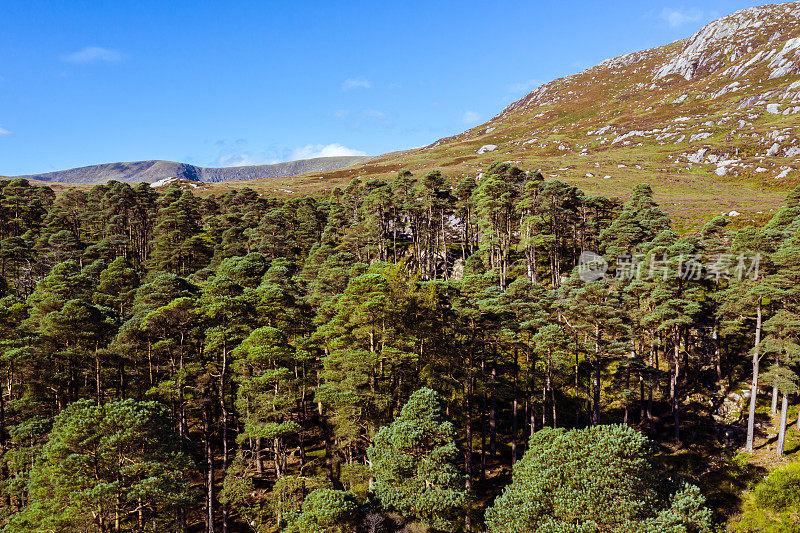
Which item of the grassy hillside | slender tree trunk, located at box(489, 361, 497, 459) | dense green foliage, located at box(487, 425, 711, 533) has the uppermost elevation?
the grassy hillside

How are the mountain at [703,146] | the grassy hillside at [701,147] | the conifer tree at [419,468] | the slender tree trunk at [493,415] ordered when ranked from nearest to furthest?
the conifer tree at [419,468] → the slender tree trunk at [493,415] → the grassy hillside at [701,147] → the mountain at [703,146]

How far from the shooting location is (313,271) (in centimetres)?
4747

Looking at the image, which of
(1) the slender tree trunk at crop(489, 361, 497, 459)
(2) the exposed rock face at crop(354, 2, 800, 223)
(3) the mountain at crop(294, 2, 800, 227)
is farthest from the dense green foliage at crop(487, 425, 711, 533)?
(2) the exposed rock face at crop(354, 2, 800, 223)

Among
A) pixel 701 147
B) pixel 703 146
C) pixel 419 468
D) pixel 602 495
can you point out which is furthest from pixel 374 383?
pixel 703 146

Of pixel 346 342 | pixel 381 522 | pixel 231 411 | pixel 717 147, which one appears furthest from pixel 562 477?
pixel 717 147

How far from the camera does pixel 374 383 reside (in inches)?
1067

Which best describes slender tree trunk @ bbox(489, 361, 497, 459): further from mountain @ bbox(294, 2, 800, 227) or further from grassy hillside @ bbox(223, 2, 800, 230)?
mountain @ bbox(294, 2, 800, 227)

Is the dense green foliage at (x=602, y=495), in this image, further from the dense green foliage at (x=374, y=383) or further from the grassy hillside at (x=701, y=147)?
the grassy hillside at (x=701, y=147)

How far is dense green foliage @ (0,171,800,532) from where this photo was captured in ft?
60.5

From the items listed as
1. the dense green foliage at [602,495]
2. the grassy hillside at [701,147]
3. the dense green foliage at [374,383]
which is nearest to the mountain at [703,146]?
the grassy hillside at [701,147]

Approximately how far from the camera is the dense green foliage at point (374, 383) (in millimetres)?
18453

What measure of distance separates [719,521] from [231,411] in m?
38.1

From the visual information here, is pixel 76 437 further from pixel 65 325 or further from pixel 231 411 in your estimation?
pixel 231 411

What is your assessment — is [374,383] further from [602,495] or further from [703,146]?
[703,146]
